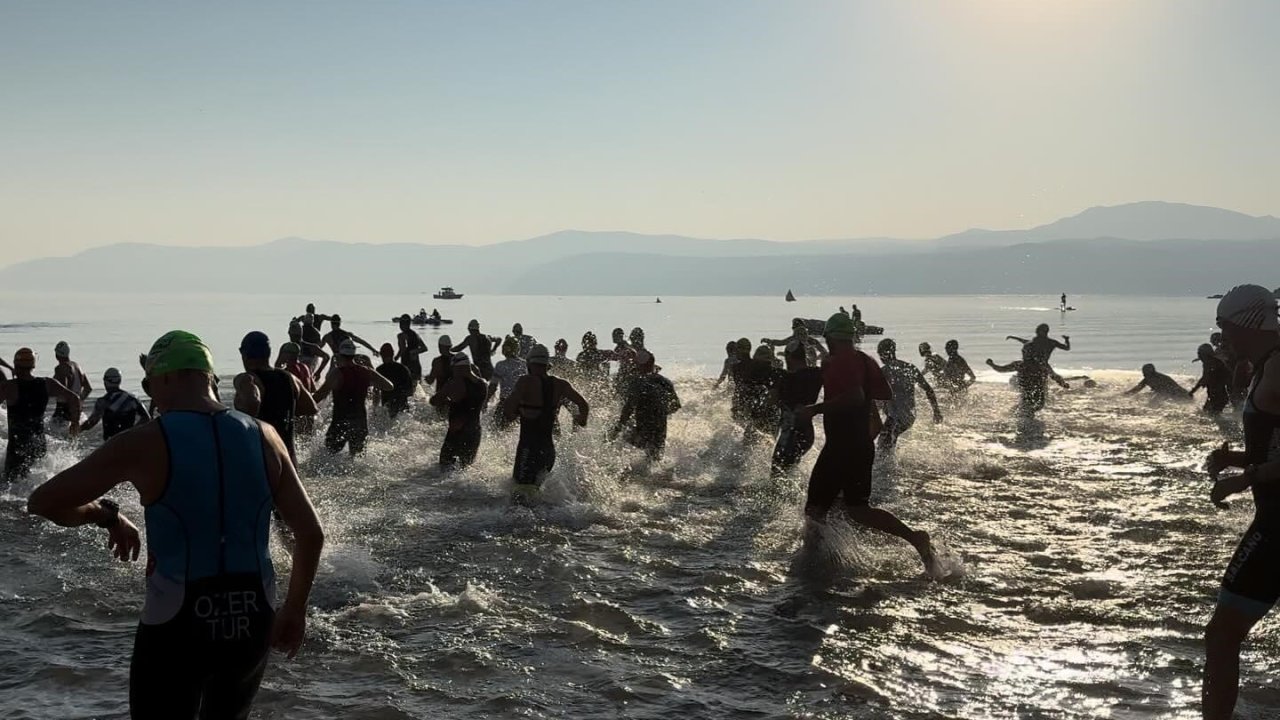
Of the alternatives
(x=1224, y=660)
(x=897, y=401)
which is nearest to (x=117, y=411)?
(x=897, y=401)

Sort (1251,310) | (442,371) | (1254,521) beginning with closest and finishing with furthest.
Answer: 1. (1254,521)
2. (1251,310)
3. (442,371)

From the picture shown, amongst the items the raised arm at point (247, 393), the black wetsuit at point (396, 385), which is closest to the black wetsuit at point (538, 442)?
the raised arm at point (247, 393)

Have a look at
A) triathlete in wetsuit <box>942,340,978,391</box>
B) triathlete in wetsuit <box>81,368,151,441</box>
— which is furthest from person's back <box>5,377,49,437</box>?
triathlete in wetsuit <box>942,340,978,391</box>

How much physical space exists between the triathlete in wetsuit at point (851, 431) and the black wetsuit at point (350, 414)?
21.5ft

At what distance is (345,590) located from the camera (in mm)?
7379

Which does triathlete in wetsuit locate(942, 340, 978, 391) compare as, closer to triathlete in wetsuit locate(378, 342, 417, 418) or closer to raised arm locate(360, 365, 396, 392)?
triathlete in wetsuit locate(378, 342, 417, 418)

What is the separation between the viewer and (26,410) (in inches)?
420

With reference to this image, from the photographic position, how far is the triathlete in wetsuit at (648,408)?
41.8ft

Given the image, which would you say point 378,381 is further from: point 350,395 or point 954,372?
point 954,372

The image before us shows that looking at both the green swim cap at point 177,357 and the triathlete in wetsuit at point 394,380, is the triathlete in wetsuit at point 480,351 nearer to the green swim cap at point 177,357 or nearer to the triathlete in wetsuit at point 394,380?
the triathlete in wetsuit at point 394,380

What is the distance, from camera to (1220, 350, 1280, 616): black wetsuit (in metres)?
4.17

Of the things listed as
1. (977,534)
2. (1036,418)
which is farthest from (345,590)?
(1036,418)

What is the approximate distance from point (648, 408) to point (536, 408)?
3213mm

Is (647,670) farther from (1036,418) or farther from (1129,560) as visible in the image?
(1036,418)
